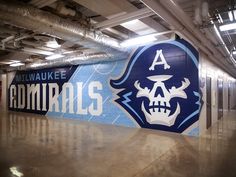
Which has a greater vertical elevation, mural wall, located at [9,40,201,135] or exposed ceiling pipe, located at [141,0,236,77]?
exposed ceiling pipe, located at [141,0,236,77]

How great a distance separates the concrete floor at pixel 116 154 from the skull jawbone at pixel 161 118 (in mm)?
367

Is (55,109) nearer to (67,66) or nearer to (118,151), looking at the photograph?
(67,66)

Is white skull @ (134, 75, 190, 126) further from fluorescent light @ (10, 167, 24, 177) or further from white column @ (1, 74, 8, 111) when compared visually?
white column @ (1, 74, 8, 111)

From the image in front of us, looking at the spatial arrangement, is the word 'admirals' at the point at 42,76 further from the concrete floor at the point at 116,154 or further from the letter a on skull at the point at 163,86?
the concrete floor at the point at 116,154

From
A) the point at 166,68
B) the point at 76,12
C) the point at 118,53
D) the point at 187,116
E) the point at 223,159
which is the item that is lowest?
the point at 223,159

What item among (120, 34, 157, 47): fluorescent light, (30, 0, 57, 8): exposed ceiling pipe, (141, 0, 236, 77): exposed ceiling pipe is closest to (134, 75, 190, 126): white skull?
(120, 34, 157, 47): fluorescent light

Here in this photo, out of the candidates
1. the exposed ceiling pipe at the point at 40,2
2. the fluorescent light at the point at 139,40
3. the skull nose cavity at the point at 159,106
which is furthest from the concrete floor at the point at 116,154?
the exposed ceiling pipe at the point at 40,2

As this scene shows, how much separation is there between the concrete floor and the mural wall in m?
0.68

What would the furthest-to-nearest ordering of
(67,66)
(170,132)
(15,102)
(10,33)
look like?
(15,102) → (67,66) → (170,132) → (10,33)

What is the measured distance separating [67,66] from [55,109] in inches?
76.5

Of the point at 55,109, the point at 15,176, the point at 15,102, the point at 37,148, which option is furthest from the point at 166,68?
the point at 15,102

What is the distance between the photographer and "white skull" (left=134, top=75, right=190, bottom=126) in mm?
5301

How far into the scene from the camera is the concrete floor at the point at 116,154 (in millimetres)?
2797

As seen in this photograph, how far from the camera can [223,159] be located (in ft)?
10.9
